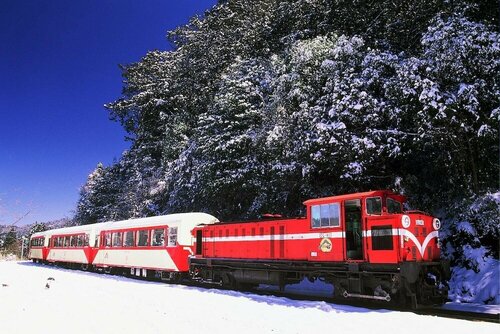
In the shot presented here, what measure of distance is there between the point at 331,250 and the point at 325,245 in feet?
1.00

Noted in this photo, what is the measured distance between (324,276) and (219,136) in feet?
48.4

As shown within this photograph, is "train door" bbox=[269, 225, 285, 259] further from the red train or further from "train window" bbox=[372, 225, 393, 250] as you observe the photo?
"train window" bbox=[372, 225, 393, 250]

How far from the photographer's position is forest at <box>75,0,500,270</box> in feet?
50.0

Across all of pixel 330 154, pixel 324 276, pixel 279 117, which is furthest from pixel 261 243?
pixel 279 117

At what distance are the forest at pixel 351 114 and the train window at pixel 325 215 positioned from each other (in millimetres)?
4323

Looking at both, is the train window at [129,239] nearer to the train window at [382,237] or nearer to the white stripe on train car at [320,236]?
the white stripe on train car at [320,236]

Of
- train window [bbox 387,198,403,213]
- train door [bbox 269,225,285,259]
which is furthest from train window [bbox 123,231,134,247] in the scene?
train window [bbox 387,198,403,213]

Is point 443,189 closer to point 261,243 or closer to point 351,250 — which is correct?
point 351,250

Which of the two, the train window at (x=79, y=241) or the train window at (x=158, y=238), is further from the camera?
the train window at (x=79, y=241)

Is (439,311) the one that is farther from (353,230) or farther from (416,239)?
(353,230)

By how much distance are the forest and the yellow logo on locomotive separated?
16.2 ft

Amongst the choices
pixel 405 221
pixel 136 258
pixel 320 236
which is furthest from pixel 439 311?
pixel 136 258

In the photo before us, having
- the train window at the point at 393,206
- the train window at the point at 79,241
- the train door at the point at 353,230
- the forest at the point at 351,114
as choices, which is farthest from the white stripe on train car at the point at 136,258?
the train window at the point at 393,206

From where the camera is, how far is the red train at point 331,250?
38.4ft
